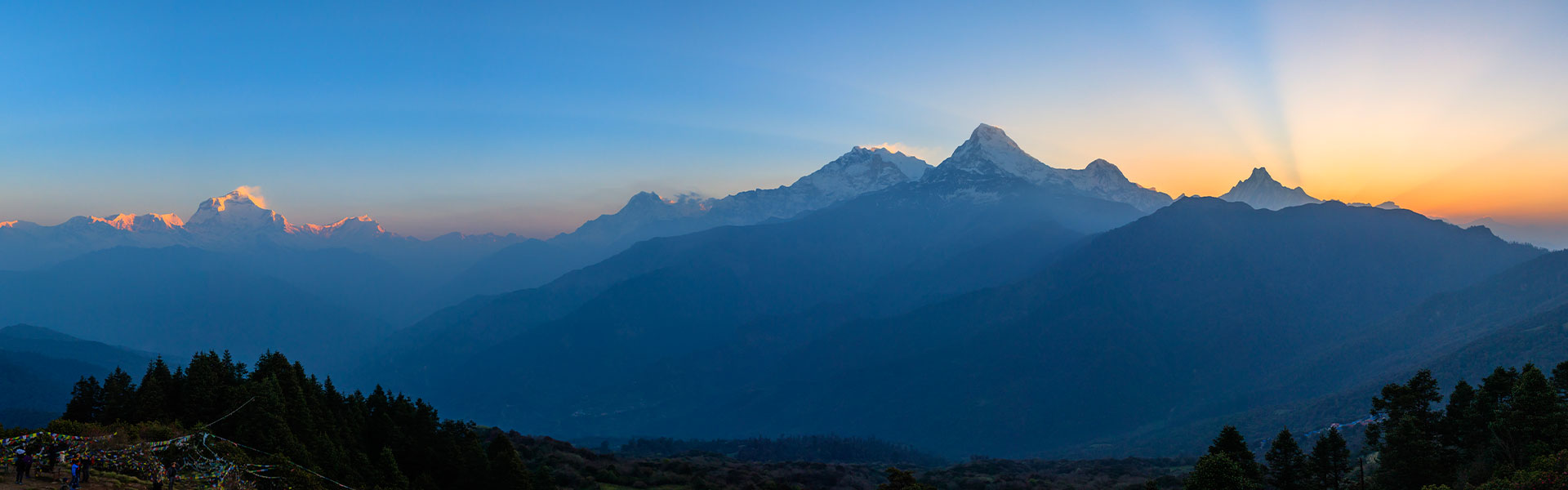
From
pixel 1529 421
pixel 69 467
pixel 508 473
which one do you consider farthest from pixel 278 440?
pixel 1529 421

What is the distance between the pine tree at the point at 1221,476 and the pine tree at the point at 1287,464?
11.5 metres

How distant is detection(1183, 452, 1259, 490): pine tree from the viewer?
44750mm

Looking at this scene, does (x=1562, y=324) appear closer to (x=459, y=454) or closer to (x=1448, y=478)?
(x=1448, y=478)

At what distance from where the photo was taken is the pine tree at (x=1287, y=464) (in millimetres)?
54500

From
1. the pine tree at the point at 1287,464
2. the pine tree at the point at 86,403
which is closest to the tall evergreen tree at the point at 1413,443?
the pine tree at the point at 1287,464

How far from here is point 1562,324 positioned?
190375 millimetres

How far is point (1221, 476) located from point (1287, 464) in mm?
14837

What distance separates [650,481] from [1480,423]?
239ft

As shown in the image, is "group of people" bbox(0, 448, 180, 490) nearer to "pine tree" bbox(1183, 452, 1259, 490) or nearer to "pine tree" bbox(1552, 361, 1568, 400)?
"pine tree" bbox(1183, 452, 1259, 490)

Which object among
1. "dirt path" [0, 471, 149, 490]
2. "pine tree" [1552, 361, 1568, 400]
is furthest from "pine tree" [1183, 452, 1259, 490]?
"dirt path" [0, 471, 149, 490]

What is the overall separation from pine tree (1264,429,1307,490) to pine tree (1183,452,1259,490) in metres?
11.5

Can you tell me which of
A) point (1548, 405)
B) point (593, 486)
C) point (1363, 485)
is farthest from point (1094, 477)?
point (593, 486)

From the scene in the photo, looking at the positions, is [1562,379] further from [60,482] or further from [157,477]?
[60,482]

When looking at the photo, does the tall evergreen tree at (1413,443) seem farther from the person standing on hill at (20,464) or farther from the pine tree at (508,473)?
the person standing on hill at (20,464)
